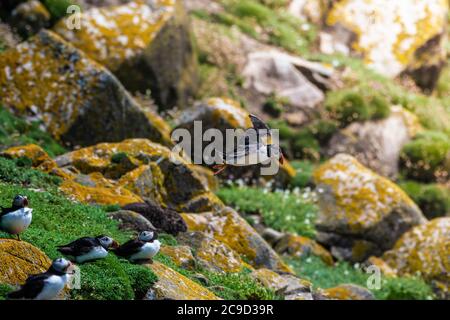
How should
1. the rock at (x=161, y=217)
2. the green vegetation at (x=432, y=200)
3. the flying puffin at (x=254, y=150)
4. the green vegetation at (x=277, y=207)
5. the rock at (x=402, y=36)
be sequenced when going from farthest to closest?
1. the rock at (x=402, y=36)
2. the green vegetation at (x=432, y=200)
3. the green vegetation at (x=277, y=207)
4. the rock at (x=161, y=217)
5. the flying puffin at (x=254, y=150)

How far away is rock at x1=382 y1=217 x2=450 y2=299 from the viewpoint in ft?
52.4

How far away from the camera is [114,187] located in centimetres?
1282

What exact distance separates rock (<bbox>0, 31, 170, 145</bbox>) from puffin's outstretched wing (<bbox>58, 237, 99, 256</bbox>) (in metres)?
7.94

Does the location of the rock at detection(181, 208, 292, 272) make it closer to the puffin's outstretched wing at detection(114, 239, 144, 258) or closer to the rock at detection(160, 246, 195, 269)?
the rock at detection(160, 246, 195, 269)

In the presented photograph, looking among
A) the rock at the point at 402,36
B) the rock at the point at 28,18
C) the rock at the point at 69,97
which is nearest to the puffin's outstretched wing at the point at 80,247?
the rock at the point at 69,97

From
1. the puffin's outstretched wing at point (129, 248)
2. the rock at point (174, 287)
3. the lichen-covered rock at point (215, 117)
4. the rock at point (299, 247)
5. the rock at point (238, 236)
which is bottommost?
the rock at point (299, 247)

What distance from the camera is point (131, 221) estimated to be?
11.1m

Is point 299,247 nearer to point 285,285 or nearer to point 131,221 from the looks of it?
point 285,285

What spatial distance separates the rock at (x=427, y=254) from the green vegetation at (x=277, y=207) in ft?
6.79

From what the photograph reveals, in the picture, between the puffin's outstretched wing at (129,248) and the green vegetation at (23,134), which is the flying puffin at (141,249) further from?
the green vegetation at (23,134)

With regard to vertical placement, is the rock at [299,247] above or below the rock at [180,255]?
below

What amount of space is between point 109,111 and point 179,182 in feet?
9.61

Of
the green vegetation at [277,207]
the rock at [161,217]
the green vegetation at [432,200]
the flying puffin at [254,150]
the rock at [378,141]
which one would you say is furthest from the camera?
the rock at [378,141]

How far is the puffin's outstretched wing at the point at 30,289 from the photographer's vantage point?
6.75 m
